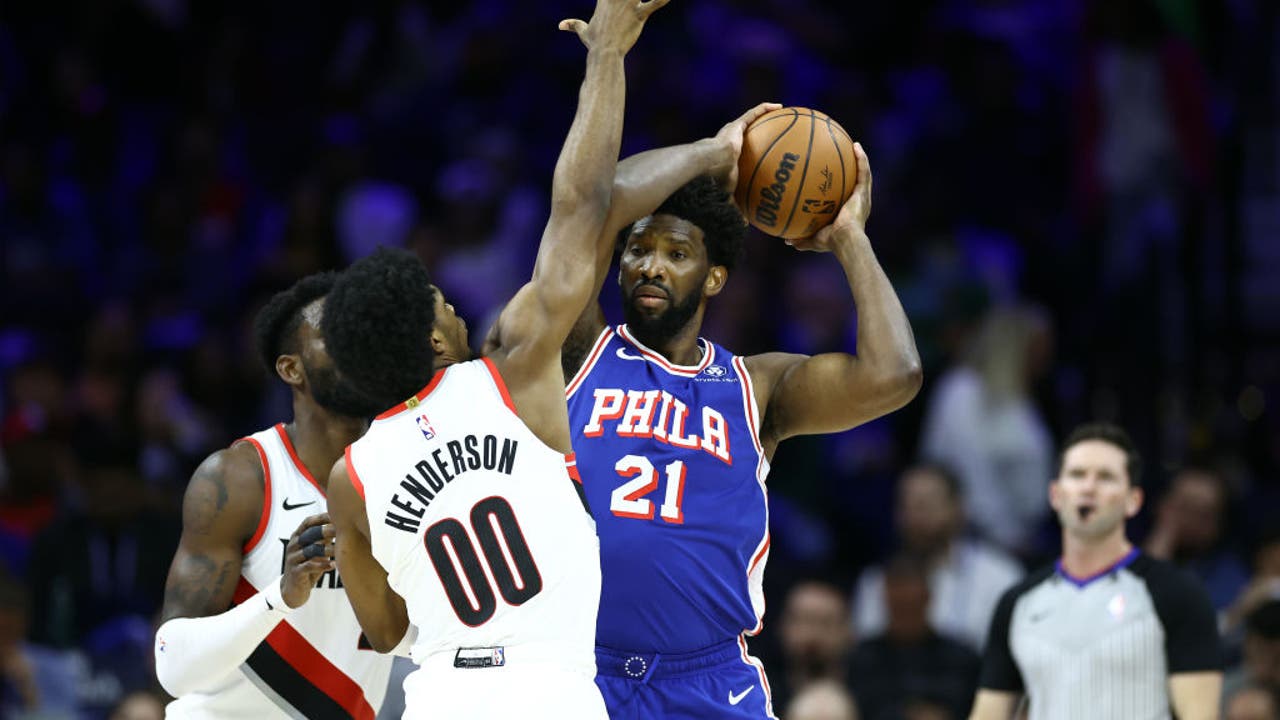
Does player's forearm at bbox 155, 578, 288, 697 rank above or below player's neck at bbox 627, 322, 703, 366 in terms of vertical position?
below

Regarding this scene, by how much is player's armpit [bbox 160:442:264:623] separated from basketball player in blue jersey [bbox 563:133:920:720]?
1.05 metres

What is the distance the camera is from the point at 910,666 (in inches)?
341

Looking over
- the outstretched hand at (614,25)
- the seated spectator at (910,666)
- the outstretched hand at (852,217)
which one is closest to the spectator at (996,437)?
the seated spectator at (910,666)

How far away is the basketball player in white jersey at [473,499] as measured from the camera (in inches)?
168

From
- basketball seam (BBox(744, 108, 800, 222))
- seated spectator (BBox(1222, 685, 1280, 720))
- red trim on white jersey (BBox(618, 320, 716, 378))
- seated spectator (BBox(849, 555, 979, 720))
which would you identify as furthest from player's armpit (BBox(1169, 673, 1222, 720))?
basketball seam (BBox(744, 108, 800, 222))

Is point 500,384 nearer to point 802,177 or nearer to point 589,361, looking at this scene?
point 589,361

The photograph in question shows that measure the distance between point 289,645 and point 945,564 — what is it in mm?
4839

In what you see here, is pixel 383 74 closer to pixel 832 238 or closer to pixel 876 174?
pixel 876 174

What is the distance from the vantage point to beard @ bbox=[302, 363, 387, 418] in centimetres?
469

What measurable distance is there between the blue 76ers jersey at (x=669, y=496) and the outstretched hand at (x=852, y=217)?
573 millimetres

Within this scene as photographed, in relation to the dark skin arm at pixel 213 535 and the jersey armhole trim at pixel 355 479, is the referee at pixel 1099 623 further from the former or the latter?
the jersey armhole trim at pixel 355 479

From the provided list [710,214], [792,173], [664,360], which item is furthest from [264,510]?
[792,173]

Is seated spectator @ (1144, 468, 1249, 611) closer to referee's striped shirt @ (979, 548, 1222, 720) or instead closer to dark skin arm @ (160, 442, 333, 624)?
referee's striped shirt @ (979, 548, 1222, 720)

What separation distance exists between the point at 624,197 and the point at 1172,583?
326 centimetres
